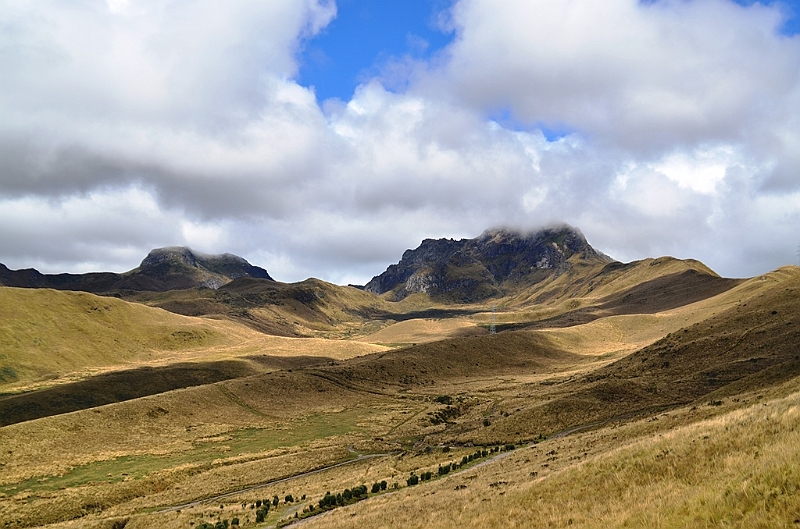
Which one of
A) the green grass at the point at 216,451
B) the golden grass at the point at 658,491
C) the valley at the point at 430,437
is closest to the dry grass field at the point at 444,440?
the golden grass at the point at 658,491

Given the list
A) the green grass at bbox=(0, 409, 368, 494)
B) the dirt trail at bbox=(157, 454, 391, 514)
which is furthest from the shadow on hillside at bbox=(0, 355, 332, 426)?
the dirt trail at bbox=(157, 454, 391, 514)

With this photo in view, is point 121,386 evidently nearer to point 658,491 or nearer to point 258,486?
point 258,486

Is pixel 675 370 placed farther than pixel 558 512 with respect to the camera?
Yes

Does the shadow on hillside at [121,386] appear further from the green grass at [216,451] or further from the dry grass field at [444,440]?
the green grass at [216,451]

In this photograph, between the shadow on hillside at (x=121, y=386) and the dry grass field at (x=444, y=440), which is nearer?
the dry grass field at (x=444, y=440)

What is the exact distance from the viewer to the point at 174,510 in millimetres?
48688

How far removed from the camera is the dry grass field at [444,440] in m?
21.1

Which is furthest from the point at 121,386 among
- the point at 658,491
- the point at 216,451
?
the point at 658,491

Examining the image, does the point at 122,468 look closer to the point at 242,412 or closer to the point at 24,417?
Result: the point at 242,412

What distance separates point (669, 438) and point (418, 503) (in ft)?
46.3

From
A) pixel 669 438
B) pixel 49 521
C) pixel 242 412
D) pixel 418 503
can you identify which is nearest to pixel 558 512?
pixel 669 438

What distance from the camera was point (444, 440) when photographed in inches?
2709

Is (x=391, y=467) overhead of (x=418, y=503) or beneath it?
beneath

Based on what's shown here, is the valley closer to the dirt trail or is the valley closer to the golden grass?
the golden grass
